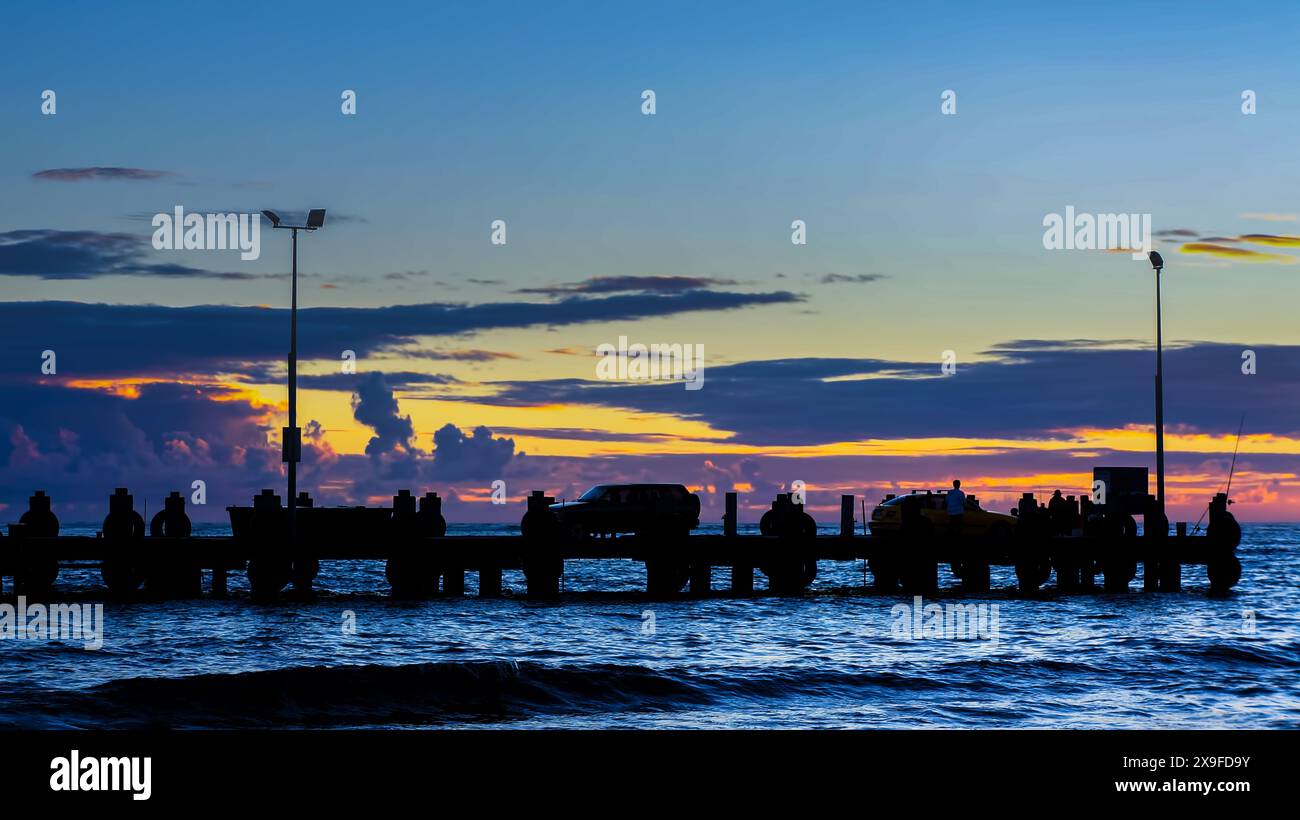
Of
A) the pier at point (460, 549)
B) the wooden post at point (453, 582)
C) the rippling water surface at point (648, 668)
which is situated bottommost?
the rippling water surface at point (648, 668)

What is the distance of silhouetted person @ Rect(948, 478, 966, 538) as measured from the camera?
38531 mm

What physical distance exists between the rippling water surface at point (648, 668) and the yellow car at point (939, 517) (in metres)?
4.18

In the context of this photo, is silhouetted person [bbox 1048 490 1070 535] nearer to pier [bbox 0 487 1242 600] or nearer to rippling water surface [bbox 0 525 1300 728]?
pier [bbox 0 487 1242 600]

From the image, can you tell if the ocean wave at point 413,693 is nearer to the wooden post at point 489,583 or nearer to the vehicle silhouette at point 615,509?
the wooden post at point 489,583

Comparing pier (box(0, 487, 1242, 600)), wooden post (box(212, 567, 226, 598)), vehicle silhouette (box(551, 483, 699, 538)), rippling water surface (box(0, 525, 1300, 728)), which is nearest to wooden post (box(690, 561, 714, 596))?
pier (box(0, 487, 1242, 600))

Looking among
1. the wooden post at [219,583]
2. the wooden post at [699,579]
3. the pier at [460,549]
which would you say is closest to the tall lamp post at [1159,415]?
the pier at [460,549]

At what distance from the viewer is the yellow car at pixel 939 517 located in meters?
40.3

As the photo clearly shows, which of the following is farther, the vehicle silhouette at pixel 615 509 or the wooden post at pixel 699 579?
the vehicle silhouette at pixel 615 509

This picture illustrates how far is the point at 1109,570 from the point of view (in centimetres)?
4288

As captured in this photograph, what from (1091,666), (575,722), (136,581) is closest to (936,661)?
(1091,666)

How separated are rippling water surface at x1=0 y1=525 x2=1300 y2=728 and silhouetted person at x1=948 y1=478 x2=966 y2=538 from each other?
3.30 meters

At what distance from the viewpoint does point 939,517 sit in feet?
137

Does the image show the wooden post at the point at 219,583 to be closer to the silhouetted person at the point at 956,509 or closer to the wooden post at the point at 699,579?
the wooden post at the point at 699,579

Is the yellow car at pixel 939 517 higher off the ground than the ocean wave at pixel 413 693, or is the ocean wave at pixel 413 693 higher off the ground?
the yellow car at pixel 939 517
